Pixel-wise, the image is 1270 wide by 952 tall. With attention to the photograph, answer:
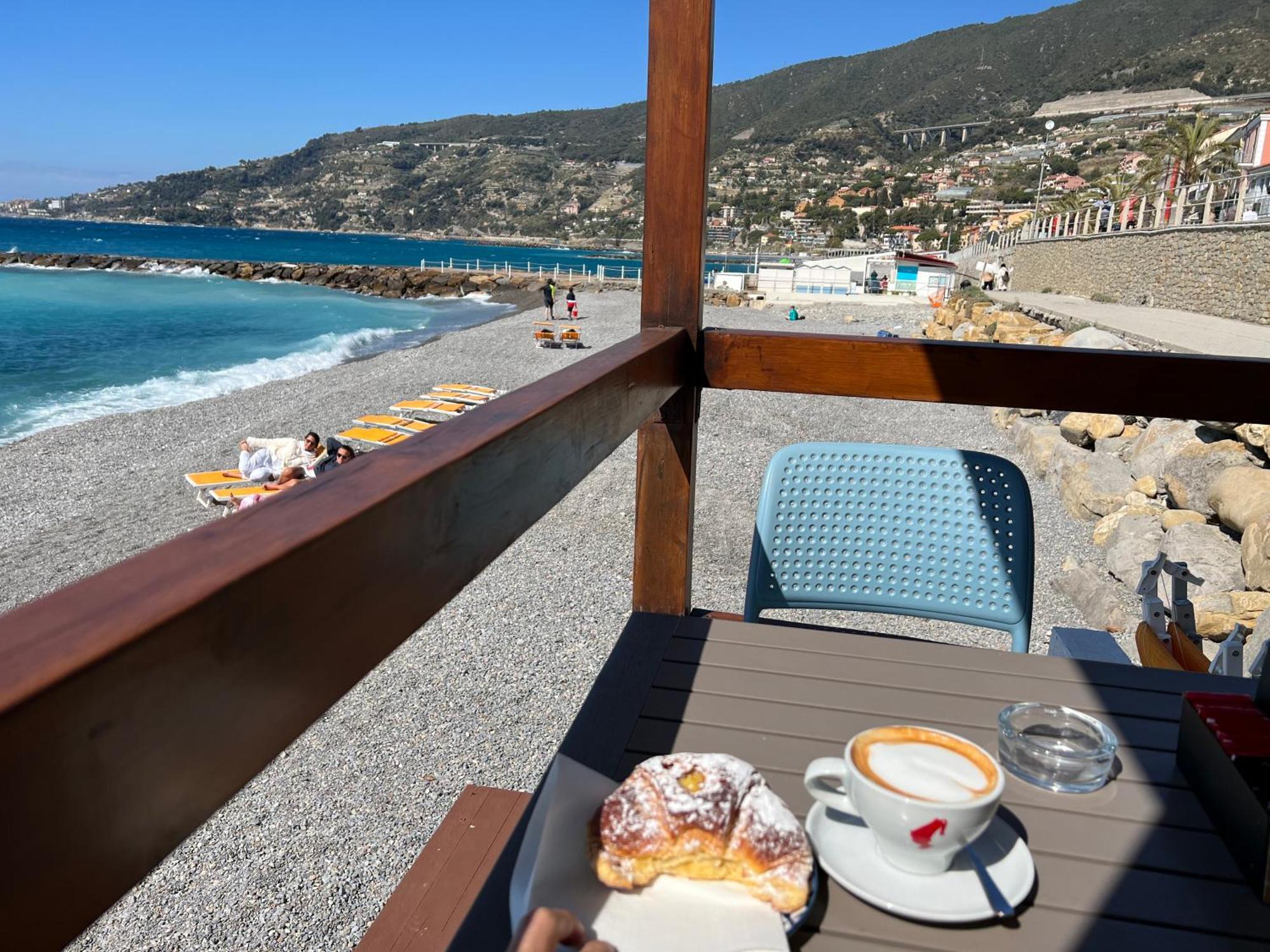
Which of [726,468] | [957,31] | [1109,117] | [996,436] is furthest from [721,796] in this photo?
[957,31]

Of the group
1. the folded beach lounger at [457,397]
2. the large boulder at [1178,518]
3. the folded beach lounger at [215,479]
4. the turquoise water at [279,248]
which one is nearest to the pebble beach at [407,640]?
the folded beach lounger at [215,479]

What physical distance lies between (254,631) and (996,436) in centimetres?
988

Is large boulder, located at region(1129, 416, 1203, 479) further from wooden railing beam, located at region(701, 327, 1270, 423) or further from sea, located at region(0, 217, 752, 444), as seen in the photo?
sea, located at region(0, 217, 752, 444)

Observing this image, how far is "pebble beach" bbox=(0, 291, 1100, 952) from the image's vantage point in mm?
3055

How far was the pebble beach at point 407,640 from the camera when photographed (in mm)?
3055

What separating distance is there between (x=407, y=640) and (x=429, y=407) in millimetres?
10120

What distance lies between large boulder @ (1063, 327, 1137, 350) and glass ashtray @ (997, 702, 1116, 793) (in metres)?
7.57

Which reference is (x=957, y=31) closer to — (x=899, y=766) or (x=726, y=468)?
(x=726, y=468)

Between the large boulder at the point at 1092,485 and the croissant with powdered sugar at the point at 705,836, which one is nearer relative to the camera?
the croissant with powdered sugar at the point at 705,836

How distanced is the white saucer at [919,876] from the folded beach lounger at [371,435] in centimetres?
898

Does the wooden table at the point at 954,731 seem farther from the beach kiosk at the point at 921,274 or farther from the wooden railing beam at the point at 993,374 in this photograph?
the beach kiosk at the point at 921,274

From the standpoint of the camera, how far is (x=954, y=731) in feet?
3.50

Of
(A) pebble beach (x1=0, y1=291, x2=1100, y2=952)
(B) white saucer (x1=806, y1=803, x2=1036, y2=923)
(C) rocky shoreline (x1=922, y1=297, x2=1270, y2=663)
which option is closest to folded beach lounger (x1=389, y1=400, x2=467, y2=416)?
(A) pebble beach (x1=0, y1=291, x2=1100, y2=952)

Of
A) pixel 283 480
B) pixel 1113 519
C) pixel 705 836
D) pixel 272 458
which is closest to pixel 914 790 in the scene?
pixel 705 836
